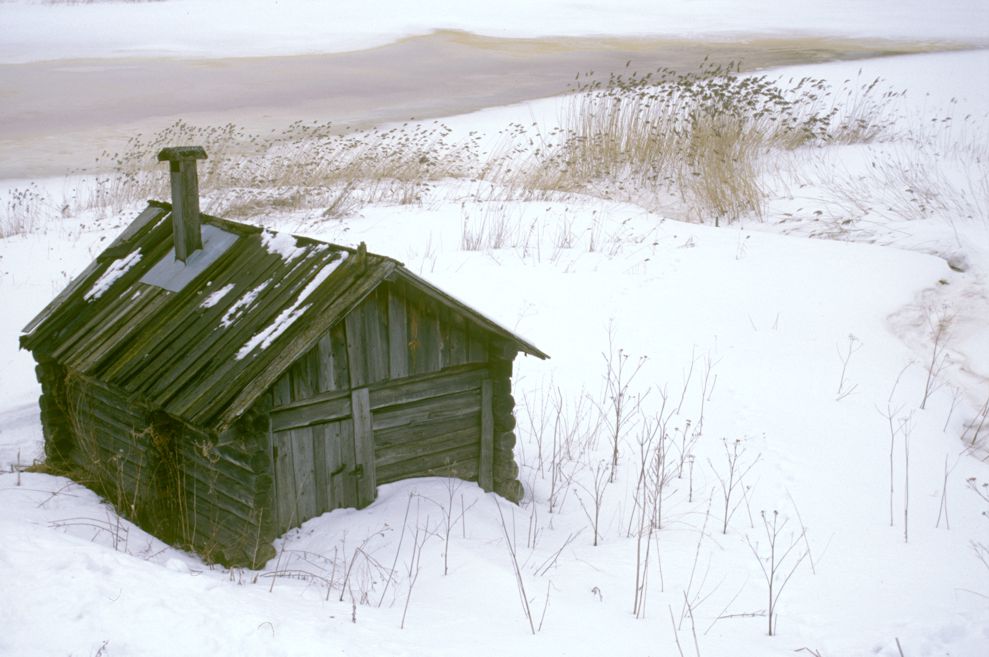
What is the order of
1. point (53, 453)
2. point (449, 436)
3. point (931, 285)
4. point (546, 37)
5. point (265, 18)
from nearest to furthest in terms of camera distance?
point (449, 436)
point (53, 453)
point (931, 285)
point (546, 37)
point (265, 18)

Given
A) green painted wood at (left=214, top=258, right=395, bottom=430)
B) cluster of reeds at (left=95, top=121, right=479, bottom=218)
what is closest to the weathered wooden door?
green painted wood at (left=214, top=258, right=395, bottom=430)

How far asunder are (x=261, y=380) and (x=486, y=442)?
1961 mm

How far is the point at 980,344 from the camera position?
358 inches

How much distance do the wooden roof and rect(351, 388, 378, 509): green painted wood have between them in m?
0.70

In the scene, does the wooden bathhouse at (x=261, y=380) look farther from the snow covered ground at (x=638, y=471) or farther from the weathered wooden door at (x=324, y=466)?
the snow covered ground at (x=638, y=471)

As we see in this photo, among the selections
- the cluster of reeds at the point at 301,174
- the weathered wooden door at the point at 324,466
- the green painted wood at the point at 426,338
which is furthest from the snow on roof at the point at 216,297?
the cluster of reeds at the point at 301,174

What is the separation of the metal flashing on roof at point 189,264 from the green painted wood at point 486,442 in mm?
2159

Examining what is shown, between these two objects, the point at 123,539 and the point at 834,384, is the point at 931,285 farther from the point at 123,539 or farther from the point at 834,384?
the point at 123,539

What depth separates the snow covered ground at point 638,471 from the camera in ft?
14.7

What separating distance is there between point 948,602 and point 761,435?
277cm

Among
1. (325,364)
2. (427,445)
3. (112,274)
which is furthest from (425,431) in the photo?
(112,274)

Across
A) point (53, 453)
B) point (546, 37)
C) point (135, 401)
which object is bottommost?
point (53, 453)

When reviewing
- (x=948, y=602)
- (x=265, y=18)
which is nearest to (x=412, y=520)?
(x=948, y=602)

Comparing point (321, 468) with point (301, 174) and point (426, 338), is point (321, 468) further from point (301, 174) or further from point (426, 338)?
point (301, 174)
